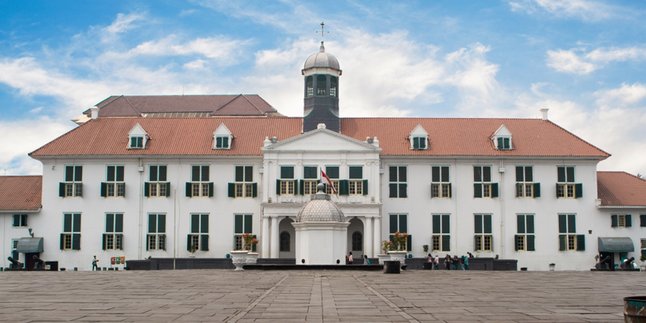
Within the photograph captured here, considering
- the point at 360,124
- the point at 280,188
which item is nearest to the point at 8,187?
the point at 280,188

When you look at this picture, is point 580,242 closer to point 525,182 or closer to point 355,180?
Answer: point 525,182

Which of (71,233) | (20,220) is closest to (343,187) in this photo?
(71,233)

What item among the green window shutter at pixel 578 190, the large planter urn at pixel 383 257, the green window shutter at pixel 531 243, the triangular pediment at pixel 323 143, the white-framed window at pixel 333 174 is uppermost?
the triangular pediment at pixel 323 143

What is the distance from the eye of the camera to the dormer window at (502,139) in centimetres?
6500

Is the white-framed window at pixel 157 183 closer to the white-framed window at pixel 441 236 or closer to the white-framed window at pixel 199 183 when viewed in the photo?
the white-framed window at pixel 199 183

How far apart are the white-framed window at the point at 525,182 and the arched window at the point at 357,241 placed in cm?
1219

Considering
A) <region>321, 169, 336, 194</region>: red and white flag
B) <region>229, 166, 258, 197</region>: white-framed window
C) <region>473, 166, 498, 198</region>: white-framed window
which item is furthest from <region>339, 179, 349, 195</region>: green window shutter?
<region>473, 166, 498, 198</region>: white-framed window

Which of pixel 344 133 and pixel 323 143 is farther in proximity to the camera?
pixel 344 133

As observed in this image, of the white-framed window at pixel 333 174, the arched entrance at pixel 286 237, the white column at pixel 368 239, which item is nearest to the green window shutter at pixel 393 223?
the white column at pixel 368 239

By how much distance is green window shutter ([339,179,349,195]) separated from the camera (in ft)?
203

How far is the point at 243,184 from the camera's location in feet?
210

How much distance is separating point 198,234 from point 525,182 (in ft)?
80.9

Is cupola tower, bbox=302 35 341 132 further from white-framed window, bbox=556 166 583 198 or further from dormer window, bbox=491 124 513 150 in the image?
white-framed window, bbox=556 166 583 198

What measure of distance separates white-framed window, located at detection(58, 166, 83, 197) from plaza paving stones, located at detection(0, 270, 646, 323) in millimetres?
31688
